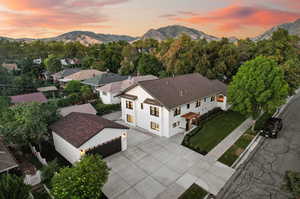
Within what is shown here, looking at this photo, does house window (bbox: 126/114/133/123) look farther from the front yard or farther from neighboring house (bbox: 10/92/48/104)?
neighboring house (bbox: 10/92/48/104)

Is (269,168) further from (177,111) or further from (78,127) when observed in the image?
(78,127)

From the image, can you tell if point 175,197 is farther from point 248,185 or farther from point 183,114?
point 183,114

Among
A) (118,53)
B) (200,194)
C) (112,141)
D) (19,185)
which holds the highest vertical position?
(118,53)

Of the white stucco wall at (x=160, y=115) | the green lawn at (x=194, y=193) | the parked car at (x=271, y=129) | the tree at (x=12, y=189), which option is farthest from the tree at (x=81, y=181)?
the parked car at (x=271, y=129)

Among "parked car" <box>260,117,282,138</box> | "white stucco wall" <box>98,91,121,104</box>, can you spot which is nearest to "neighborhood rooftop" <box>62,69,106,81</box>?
"white stucco wall" <box>98,91,121,104</box>

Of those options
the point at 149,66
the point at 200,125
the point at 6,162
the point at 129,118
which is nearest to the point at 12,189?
the point at 6,162

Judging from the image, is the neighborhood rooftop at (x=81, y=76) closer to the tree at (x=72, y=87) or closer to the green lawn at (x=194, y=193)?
the tree at (x=72, y=87)

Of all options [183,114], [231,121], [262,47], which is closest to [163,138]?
[183,114]
